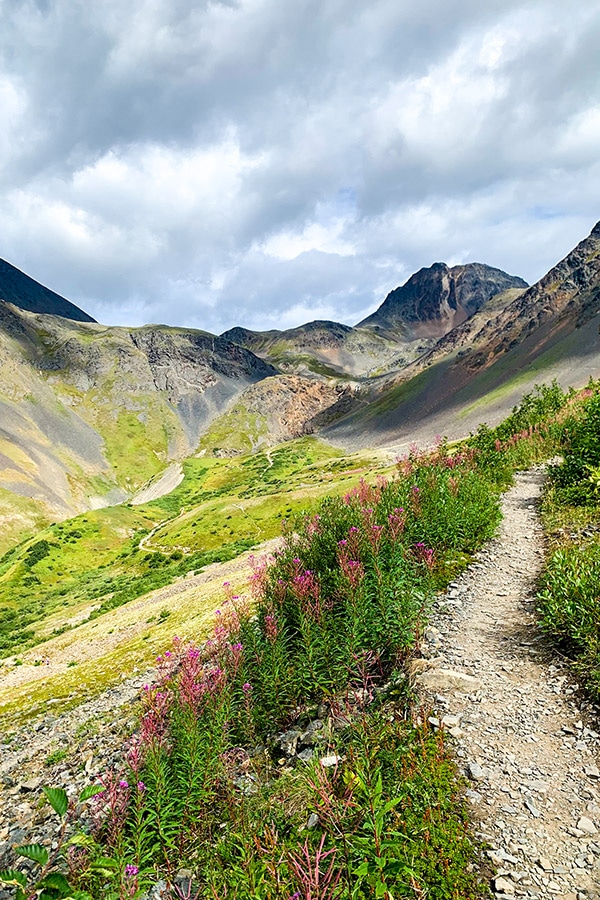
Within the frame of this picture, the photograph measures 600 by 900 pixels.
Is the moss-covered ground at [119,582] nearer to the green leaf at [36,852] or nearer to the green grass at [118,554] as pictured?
the green grass at [118,554]

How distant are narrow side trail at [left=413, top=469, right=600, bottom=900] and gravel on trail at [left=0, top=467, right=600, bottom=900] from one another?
0.04 feet

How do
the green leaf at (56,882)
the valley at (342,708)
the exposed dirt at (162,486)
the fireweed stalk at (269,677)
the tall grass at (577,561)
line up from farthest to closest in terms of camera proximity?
the exposed dirt at (162,486) < the tall grass at (577,561) < the fireweed stalk at (269,677) < the valley at (342,708) < the green leaf at (56,882)

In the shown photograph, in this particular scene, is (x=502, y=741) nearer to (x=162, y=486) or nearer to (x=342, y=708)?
(x=342, y=708)

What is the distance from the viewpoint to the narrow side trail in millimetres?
4414

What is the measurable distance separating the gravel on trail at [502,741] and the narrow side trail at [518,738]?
1 cm

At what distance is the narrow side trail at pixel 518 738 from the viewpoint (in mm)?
4414

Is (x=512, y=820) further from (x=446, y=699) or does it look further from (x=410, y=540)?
(x=410, y=540)

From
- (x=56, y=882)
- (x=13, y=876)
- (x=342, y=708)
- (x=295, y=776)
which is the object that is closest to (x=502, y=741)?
(x=342, y=708)

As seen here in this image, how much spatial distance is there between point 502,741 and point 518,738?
257 millimetres

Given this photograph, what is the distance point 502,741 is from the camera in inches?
239

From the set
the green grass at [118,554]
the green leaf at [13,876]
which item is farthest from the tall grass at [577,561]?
the green grass at [118,554]

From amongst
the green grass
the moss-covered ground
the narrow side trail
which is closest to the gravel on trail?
the narrow side trail

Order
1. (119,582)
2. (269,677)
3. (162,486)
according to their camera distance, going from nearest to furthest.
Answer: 1. (269,677)
2. (119,582)
3. (162,486)

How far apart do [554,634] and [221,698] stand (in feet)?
20.9
